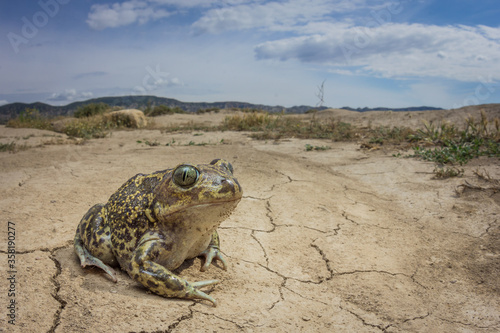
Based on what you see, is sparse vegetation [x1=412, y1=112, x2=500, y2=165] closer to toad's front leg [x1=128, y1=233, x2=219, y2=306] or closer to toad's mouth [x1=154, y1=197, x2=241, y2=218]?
toad's mouth [x1=154, y1=197, x2=241, y2=218]

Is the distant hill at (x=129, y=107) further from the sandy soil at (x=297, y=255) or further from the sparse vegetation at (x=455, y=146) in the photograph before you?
the sandy soil at (x=297, y=255)

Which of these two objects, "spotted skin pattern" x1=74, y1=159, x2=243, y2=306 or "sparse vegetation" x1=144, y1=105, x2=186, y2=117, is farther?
"sparse vegetation" x1=144, y1=105, x2=186, y2=117

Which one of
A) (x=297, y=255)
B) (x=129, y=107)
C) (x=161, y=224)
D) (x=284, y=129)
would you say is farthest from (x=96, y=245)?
(x=129, y=107)

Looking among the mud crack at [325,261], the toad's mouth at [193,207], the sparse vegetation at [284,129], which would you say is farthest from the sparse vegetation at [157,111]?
the toad's mouth at [193,207]

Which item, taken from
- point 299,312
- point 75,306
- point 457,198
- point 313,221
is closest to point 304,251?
point 313,221

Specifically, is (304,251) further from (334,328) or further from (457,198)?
(457,198)

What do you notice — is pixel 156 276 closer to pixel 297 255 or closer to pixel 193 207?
pixel 193 207

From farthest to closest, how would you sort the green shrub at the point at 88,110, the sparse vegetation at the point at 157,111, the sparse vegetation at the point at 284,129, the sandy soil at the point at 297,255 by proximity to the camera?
the sparse vegetation at the point at 157,111 < the green shrub at the point at 88,110 < the sparse vegetation at the point at 284,129 < the sandy soil at the point at 297,255

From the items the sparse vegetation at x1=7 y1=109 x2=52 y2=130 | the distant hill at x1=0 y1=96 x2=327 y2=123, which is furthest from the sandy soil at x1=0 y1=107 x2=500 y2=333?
the distant hill at x1=0 y1=96 x2=327 y2=123
